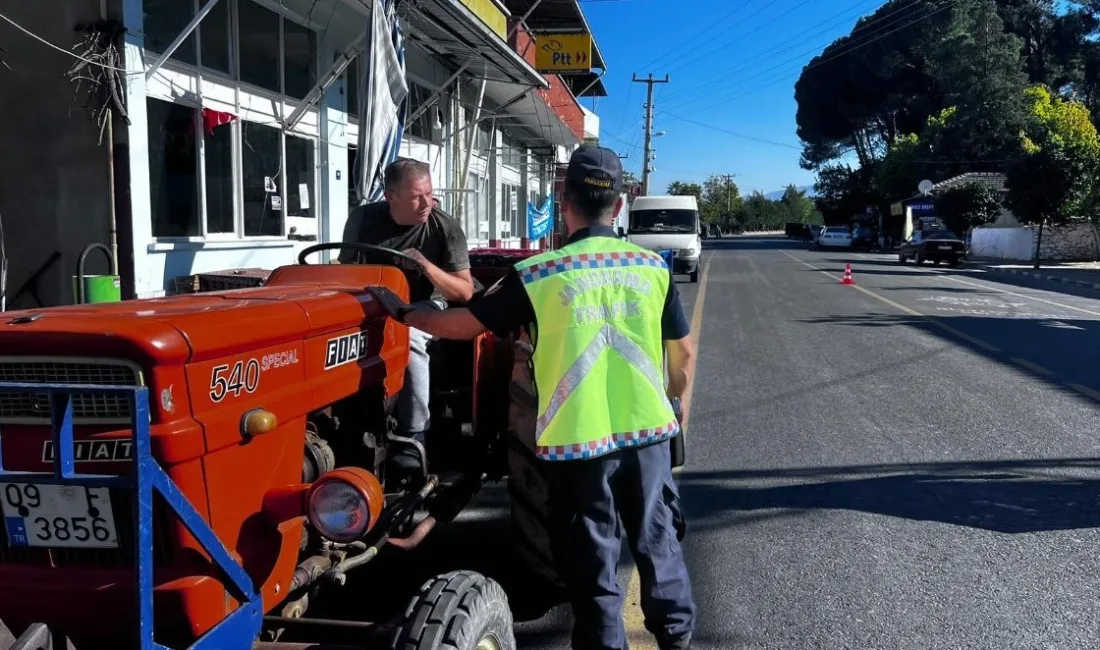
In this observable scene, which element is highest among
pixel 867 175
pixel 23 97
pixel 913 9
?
pixel 913 9

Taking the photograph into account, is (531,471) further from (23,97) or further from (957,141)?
(957,141)

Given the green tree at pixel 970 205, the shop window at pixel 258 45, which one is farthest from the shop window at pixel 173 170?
the green tree at pixel 970 205

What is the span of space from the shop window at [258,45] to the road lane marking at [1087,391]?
9678 millimetres

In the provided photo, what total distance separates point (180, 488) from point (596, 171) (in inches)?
60.5

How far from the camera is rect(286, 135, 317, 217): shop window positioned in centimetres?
1132

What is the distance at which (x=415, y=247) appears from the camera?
13.8 feet

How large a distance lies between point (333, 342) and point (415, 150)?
13.7 meters

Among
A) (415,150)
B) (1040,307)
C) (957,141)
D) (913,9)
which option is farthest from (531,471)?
(913,9)

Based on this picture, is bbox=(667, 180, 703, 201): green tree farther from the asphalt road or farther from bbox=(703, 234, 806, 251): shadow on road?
the asphalt road

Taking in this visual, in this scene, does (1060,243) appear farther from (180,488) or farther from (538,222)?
(180,488)

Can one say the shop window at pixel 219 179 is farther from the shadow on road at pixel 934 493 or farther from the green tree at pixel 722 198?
the green tree at pixel 722 198

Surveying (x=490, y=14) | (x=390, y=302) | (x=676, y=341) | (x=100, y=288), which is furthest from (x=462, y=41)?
(x=676, y=341)

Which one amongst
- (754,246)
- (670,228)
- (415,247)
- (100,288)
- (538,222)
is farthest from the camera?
(754,246)

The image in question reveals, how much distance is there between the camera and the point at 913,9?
5681cm
